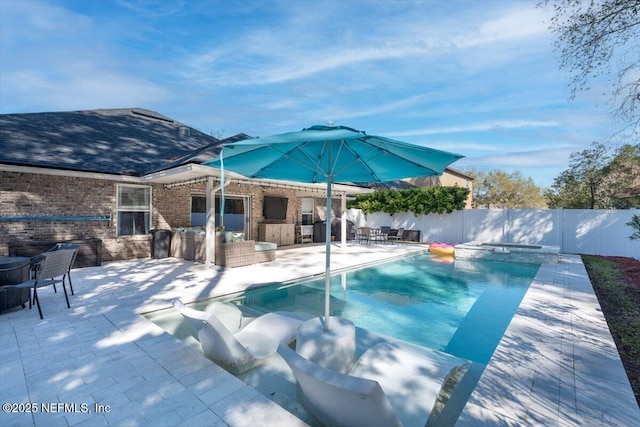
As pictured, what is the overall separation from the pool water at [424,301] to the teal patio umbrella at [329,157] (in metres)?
2.08

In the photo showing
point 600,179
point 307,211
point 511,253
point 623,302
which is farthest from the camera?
point 307,211

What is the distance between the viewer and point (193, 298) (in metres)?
6.08

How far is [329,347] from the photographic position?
3.36 metres

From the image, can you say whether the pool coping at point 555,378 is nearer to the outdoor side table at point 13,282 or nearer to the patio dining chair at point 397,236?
the outdoor side table at point 13,282

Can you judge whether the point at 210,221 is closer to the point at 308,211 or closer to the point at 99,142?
the point at 99,142

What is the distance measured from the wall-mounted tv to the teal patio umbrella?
963cm

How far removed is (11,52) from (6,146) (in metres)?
7.30

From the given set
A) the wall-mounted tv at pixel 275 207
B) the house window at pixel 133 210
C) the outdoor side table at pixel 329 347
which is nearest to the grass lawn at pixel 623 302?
the outdoor side table at pixel 329 347

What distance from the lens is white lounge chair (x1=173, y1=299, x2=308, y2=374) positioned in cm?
331

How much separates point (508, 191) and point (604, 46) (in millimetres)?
27477

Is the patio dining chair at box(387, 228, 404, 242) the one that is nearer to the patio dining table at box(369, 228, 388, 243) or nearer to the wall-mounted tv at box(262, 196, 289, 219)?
the patio dining table at box(369, 228, 388, 243)

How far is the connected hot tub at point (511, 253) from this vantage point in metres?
11.5

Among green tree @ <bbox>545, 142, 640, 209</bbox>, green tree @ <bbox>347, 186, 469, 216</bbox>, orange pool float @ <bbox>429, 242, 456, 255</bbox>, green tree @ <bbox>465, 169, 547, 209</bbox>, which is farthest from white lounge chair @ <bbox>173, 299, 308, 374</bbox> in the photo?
green tree @ <bbox>465, 169, 547, 209</bbox>

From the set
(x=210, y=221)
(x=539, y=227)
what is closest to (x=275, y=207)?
(x=210, y=221)
